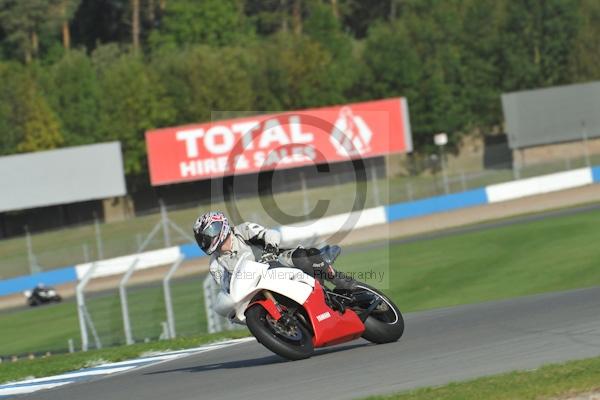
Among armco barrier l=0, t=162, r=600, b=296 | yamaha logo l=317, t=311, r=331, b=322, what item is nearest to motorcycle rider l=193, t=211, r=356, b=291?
yamaha logo l=317, t=311, r=331, b=322

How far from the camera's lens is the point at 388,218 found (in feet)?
137

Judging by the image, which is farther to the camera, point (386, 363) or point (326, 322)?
point (326, 322)

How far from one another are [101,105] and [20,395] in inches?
2045

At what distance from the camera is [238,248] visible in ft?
33.0

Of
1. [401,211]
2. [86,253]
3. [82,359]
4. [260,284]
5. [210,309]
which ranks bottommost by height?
[86,253]

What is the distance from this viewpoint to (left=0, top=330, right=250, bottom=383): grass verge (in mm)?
13480

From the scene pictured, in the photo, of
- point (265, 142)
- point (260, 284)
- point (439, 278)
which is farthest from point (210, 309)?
point (265, 142)

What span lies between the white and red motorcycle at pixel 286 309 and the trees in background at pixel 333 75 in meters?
48.7

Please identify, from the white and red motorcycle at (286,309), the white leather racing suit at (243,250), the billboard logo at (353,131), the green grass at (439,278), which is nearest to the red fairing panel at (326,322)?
the white and red motorcycle at (286,309)

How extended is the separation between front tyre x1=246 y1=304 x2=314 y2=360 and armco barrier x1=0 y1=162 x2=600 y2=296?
91.7 ft

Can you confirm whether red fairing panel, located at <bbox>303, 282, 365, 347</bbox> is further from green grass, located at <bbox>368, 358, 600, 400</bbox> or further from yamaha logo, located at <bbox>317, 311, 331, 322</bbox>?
green grass, located at <bbox>368, 358, 600, 400</bbox>

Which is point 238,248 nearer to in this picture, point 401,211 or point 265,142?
point 401,211

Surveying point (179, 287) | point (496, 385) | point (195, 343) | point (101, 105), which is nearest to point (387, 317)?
point (496, 385)

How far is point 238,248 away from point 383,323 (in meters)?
1.68
